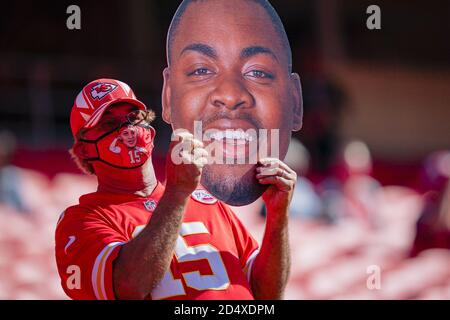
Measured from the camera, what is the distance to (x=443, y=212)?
5.00 metres

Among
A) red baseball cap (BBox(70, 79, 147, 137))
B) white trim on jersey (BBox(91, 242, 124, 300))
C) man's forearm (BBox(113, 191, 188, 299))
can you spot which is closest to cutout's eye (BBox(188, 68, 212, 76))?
red baseball cap (BBox(70, 79, 147, 137))

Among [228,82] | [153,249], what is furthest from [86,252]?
[228,82]

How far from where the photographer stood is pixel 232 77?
219cm

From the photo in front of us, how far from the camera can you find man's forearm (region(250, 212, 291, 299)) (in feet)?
7.15

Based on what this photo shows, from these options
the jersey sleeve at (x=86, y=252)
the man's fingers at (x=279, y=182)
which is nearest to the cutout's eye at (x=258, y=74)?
the man's fingers at (x=279, y=182)

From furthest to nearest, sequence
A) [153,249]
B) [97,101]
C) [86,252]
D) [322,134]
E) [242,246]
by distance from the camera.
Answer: [322,134]
[242,246]
[97,101]
[86,252]
[153,249]

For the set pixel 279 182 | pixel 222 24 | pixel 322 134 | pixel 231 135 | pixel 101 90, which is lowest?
pixel 322 134

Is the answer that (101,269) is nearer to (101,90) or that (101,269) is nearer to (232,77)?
(101,90)

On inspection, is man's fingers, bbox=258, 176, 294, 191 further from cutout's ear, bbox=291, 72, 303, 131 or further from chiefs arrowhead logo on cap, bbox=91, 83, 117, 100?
chiefs arrowhead logo on cap, bbox=91, 83, 117, 100

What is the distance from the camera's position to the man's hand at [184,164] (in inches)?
76.0

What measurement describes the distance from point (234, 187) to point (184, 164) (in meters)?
0.28

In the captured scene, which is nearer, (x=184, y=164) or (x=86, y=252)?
(x=184, y=164)

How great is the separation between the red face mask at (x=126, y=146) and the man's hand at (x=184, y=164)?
0.17 meters
